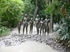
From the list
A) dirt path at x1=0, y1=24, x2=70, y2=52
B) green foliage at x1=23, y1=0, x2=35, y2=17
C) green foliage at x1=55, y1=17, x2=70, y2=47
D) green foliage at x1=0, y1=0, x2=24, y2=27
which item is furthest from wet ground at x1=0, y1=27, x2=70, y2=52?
green foliage at x1=23, y1=0, x2=35, y2=17

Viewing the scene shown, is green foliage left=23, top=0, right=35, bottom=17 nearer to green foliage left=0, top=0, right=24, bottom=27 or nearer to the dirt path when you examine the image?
green foliage left=0, top=0, right=24, bottom=27

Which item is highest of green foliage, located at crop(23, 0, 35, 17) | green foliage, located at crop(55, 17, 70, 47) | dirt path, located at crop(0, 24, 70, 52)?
green foliage, located at crop(23, 0, 35, 17)

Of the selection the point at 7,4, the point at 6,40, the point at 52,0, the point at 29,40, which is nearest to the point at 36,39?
the point at 29,40

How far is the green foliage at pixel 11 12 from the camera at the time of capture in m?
8.74

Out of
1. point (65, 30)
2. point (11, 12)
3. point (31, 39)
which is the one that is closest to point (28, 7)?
point (11, 12)

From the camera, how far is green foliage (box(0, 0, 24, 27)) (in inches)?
344

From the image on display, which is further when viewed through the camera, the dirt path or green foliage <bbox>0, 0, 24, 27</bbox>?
green foliage <bbox>0, 0, 24, 27</bbox>

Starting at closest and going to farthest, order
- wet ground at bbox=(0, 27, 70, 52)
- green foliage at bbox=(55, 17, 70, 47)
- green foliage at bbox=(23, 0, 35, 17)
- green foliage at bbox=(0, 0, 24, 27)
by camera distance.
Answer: green foliage at bbox=(55, 17, 70, 47), wet ground at bbox=(0, 27, 70, 52), green foliage at bbox=(0, 0, 24, 27), green foliage at bbox=(23, 0, 35, 17)

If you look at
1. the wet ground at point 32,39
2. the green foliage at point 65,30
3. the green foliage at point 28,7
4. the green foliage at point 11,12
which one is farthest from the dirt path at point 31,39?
the green foliage at point 28,7

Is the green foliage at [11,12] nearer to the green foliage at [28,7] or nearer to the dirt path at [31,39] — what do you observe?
the green foliage at [28,7]

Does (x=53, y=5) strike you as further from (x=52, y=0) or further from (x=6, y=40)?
(x=6, y=40)

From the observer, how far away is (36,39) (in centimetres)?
754

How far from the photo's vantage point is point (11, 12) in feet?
30.4

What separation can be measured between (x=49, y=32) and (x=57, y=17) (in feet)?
4.12
